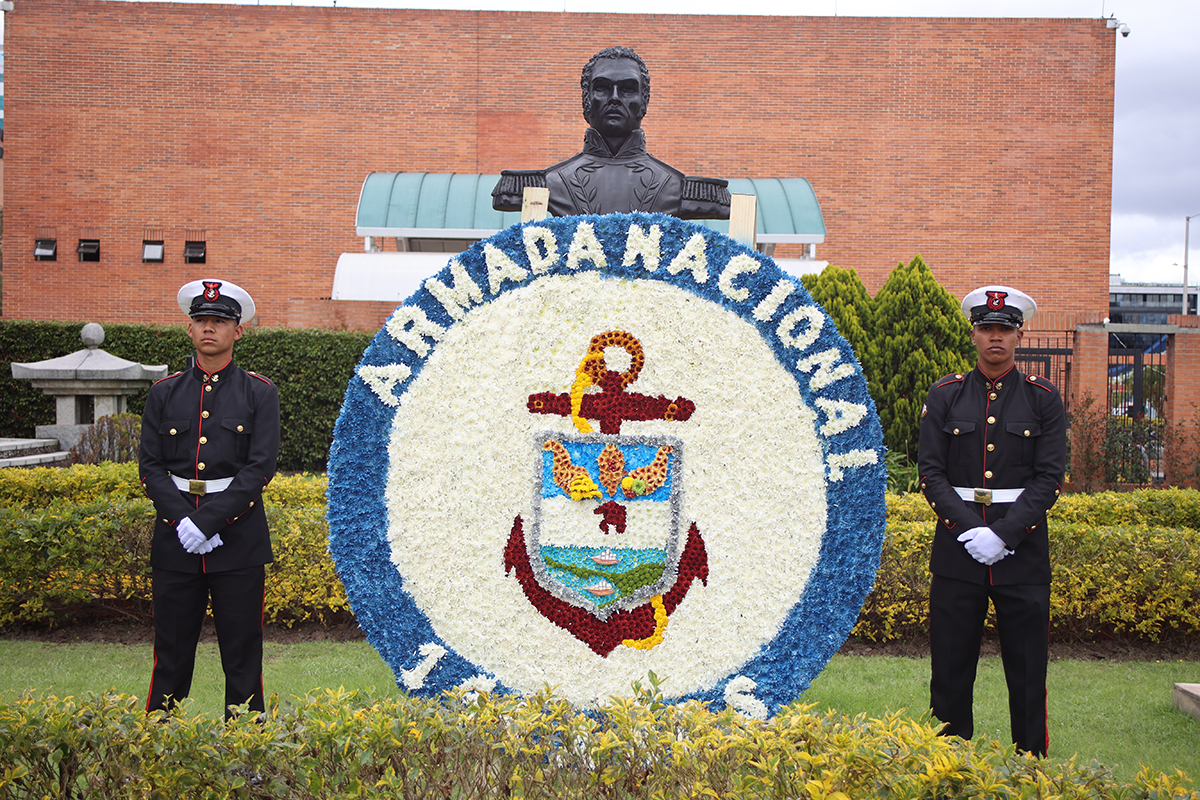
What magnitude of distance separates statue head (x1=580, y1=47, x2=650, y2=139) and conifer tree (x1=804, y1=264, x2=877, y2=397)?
5087 millimetres

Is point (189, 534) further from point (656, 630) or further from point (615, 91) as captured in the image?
point (615, 91)

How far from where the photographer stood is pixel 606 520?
3.16 m

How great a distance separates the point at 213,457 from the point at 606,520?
1567mm

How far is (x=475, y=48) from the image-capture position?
54.9 feet

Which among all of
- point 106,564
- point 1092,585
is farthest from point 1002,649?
point 106,564

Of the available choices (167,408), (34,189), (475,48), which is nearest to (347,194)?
(475,48)

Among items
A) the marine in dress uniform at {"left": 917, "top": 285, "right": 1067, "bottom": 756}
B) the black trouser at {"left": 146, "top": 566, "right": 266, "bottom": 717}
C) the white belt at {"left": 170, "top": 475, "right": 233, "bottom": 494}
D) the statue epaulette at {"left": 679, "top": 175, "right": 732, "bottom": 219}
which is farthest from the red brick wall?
the black trouser at {"left": 146, "top": 566, "right": 266, "bottom": 717}

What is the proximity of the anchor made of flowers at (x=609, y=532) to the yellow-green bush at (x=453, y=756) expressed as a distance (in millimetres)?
789

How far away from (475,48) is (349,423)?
50.5 feet

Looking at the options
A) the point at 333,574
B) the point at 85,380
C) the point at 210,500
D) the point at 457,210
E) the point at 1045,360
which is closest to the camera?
the point at 210,500

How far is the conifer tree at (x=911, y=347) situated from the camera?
8.42 meters

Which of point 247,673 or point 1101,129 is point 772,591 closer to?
point 247,673

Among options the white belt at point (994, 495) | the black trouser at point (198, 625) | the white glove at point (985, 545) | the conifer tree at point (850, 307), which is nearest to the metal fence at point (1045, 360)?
the conifer tree at point (850, 307)

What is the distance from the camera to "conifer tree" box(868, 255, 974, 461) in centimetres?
842
